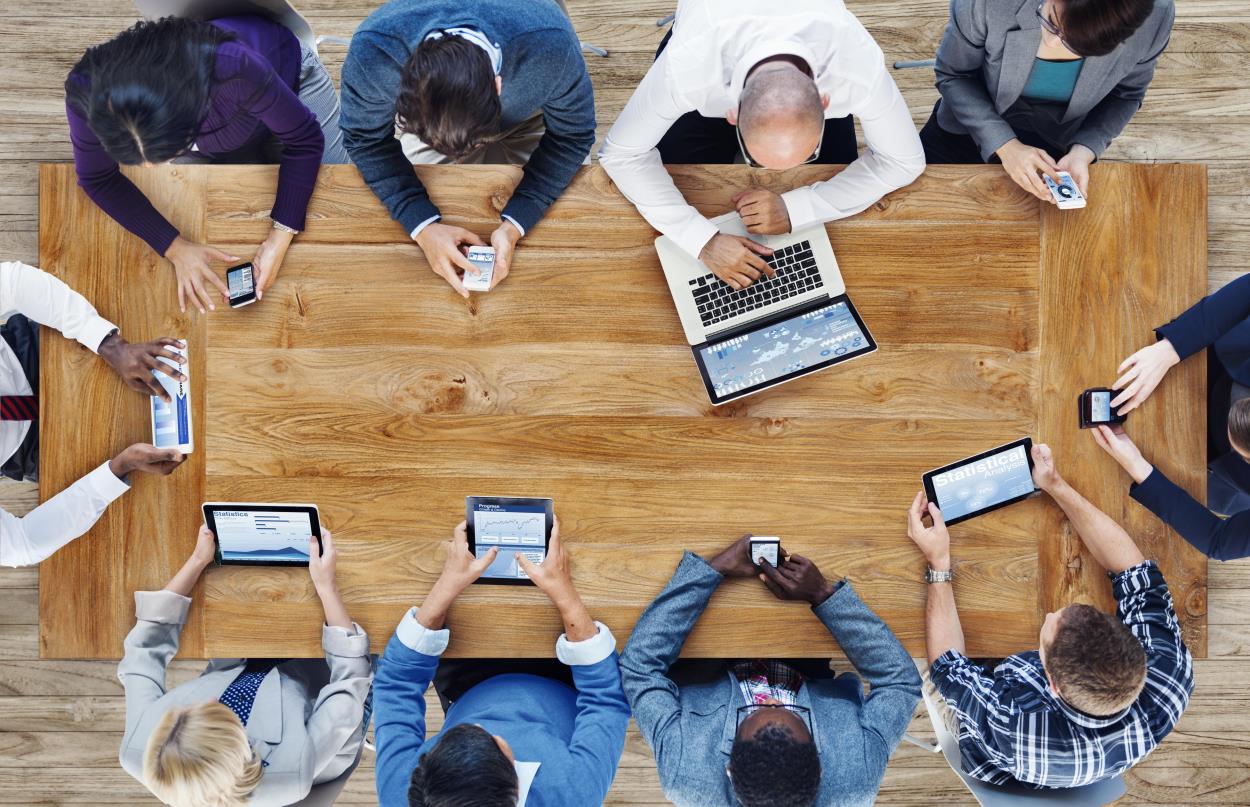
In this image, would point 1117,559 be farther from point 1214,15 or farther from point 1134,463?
point 1214,15

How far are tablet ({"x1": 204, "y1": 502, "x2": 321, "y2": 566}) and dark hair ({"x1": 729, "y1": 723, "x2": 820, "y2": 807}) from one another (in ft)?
3.35

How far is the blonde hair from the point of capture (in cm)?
169

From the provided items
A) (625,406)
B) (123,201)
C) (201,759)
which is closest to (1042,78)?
(625,406)

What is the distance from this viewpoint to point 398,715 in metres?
1.82

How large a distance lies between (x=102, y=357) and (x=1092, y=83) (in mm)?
2294

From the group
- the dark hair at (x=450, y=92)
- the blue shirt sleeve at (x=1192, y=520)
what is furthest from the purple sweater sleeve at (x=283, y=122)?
the blue shirt sleeve at (x=1192, y=520)

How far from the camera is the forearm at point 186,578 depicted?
180 cm

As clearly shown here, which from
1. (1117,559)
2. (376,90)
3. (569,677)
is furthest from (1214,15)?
(569,677)

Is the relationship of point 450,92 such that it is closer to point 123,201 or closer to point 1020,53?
point 123,201

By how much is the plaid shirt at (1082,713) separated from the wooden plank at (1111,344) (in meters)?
0.09

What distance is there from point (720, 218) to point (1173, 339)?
1021 millimetres

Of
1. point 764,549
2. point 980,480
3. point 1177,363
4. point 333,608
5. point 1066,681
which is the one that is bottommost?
point 1066,681

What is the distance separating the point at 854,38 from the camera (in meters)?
1.61

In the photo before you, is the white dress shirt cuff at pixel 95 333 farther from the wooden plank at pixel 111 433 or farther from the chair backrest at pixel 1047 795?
the chair backrest at pixel 1047 795
